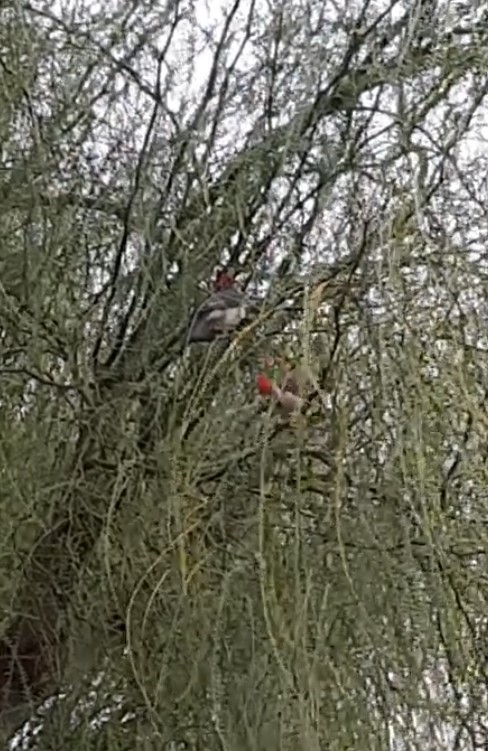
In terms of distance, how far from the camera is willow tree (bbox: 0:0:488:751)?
63 centimetres

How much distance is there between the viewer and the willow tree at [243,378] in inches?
24.7

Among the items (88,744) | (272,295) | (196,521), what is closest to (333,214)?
(272,295)

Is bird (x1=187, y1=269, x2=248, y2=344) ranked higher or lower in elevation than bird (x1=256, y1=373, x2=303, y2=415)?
higher

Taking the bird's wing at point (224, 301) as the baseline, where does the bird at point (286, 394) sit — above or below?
below

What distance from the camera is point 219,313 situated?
67 centimetres

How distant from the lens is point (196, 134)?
2.48 ft

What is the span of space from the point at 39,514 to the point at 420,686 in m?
0.22

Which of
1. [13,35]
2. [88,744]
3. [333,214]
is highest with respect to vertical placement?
[13,35]

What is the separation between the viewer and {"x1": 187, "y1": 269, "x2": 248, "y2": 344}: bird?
668 millimetres

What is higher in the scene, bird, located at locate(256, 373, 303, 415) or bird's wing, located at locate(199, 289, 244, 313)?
bird's wing, located at locate(199, 289, 244, 313)

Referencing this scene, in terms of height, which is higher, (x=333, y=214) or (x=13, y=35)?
(x=13, y=35)

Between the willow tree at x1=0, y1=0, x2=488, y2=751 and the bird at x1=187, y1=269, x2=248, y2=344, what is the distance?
0.04 feet

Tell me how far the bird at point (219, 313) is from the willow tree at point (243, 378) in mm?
13

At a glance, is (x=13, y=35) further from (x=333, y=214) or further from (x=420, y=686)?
(x=420, y=686)
